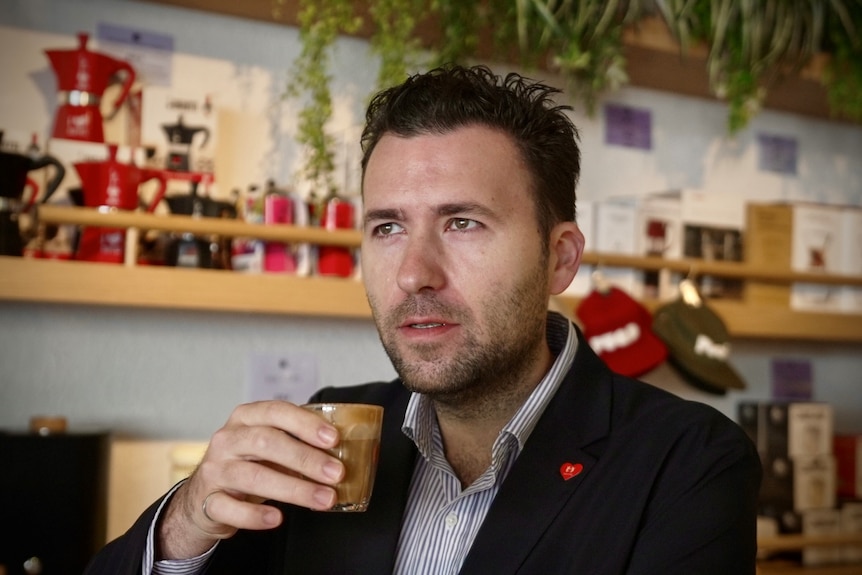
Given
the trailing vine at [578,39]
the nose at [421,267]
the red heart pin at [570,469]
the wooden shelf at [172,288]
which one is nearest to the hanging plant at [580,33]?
the trailing vine at [578,39]

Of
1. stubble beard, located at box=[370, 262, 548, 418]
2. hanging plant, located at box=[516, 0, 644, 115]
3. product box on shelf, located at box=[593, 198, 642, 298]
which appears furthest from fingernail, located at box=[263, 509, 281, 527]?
product box on shelf, located at box=[593, 198, 642, 298]

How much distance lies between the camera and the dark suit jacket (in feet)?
3.39

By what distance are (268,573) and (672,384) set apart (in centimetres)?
164

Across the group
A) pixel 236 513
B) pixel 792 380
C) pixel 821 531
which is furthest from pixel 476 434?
pixel 792 380

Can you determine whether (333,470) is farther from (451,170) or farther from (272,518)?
(451,170)

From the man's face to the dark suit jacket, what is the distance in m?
0.11

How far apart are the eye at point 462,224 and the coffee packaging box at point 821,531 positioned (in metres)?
1.76

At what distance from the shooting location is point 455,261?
1159mm

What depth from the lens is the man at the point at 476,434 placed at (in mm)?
1019

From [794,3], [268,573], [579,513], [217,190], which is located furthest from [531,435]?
[794,3]

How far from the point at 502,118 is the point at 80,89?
111 centimetres

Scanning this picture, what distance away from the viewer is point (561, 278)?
1.33 meters

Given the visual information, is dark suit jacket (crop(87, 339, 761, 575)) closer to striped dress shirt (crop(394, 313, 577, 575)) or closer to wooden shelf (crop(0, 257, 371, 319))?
striped dress shirt (crop(394, 313, 577, 575))

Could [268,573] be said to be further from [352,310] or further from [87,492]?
[352,310]
